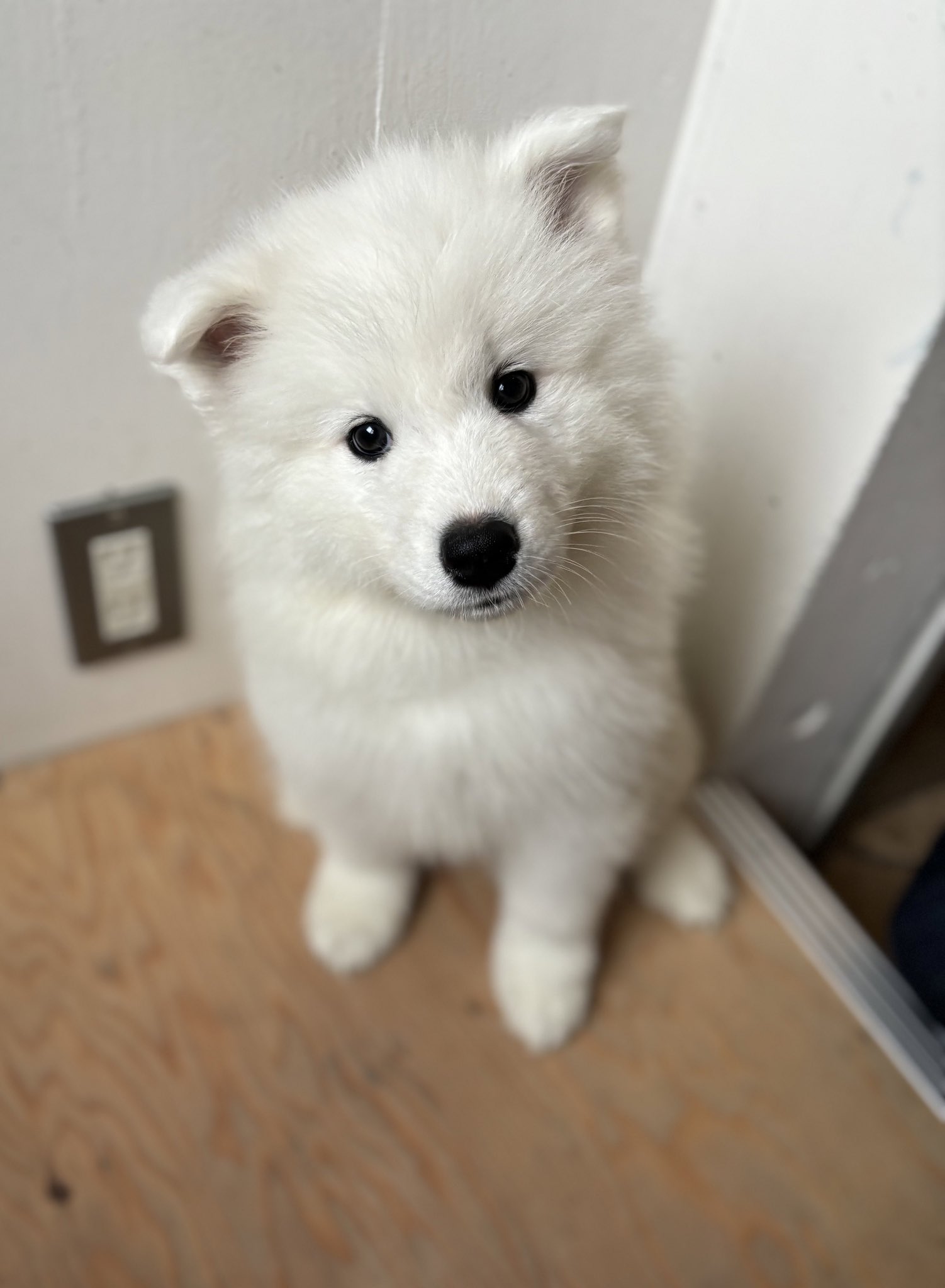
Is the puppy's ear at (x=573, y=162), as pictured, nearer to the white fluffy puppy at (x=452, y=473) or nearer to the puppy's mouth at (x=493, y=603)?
the white fluffy puppy at (x=452, y=473)

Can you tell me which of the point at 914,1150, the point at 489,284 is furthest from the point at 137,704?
the point at 914,1150

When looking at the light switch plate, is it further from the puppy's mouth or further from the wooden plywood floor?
the puppy's mouth

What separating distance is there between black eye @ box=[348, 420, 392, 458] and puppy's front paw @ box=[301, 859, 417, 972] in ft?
2.20

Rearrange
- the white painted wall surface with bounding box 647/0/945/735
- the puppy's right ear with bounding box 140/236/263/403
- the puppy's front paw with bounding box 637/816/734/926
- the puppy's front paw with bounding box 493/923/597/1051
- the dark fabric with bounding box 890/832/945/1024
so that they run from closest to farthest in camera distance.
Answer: the puppy's right ear with bounding box 140/236/263/403 < the white painted wall surface with bounding box 647/0/945/735 < the dark fabric with bounding box 890/832/945/1024 < the puppy's front paw with bounding box 493/923/597/1051 < the puppy's front paw with bounding box 637/816/734/926

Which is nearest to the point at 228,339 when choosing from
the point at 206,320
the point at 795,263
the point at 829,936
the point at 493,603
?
the point at 206,320

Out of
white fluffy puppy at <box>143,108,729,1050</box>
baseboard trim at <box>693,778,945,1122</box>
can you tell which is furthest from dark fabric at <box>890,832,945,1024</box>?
white fluffy puppy at <box>143,108,729,1050</box>

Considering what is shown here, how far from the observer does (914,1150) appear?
1134 millimetres

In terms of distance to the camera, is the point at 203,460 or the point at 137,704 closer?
the point at 203,460

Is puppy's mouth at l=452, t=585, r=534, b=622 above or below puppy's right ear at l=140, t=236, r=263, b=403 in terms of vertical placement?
below

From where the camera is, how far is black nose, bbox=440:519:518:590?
67cm

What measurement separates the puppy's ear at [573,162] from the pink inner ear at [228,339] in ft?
0.68

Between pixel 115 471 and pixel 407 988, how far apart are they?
2.26ft

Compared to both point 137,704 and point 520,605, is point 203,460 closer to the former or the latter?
point 137,704

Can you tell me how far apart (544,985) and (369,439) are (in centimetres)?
72
